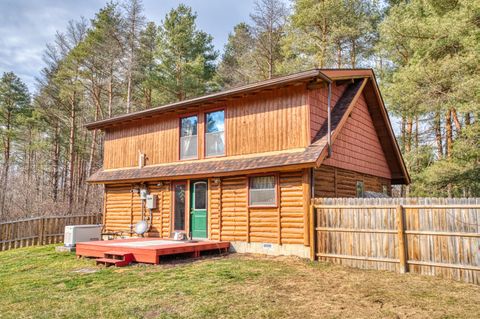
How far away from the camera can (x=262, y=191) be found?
10.8m

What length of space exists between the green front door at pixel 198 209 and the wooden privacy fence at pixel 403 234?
4.19 m

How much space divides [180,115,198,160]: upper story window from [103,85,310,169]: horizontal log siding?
20 centimetres

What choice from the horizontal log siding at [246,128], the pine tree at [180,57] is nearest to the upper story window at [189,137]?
the horizontal log siding at [246,128]

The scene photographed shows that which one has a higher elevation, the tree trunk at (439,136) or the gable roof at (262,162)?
the tree trunk at (439,136)

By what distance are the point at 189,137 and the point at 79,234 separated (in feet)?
17.3

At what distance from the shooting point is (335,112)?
1147cm

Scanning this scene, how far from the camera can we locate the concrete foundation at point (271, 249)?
9703 mm

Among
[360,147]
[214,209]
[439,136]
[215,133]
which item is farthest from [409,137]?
[214,209]

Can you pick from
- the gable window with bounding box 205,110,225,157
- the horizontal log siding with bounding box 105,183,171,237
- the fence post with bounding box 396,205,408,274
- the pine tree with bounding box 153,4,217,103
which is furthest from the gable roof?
the pine tree with bounding box 153,4,217,103

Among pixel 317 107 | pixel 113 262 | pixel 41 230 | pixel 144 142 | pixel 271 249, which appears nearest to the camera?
Result: pixel 113 262

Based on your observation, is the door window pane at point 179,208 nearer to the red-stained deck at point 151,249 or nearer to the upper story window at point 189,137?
the upper story window at point 189,137

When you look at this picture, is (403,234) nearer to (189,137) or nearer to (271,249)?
(271,249)

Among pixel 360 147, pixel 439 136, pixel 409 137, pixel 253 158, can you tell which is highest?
pixel 409 137

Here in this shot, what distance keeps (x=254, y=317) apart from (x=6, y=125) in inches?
1349
